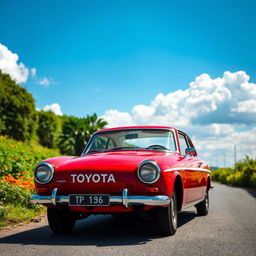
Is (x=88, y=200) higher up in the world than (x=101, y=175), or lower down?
lower down

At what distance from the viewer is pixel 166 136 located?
6.90m

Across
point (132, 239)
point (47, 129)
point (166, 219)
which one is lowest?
point (132, 239)

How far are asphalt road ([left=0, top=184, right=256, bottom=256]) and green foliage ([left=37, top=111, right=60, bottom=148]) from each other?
3824 cm

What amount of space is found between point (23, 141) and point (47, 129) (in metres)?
16.2

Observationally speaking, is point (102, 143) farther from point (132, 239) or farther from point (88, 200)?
point (132, 239)

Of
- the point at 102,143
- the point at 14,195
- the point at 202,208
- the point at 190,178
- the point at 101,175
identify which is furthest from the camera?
the point at 202,208

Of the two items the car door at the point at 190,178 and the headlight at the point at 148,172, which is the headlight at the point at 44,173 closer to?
the headlight at the point at 148,172

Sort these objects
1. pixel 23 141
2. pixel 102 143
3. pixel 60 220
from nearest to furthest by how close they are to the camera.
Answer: pixel 60 220 < pixel 102 143 < pixel 23 141

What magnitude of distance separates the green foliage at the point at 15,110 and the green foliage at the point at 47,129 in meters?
13.9

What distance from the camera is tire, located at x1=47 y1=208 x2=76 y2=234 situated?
572 centimetres

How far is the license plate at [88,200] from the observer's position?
516 centimetres

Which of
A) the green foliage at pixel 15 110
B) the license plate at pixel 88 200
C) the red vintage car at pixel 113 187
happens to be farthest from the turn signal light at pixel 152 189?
the green foliage at pixel 15 110

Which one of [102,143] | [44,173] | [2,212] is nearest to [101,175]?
[44,173]

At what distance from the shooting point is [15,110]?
28.2 meters
